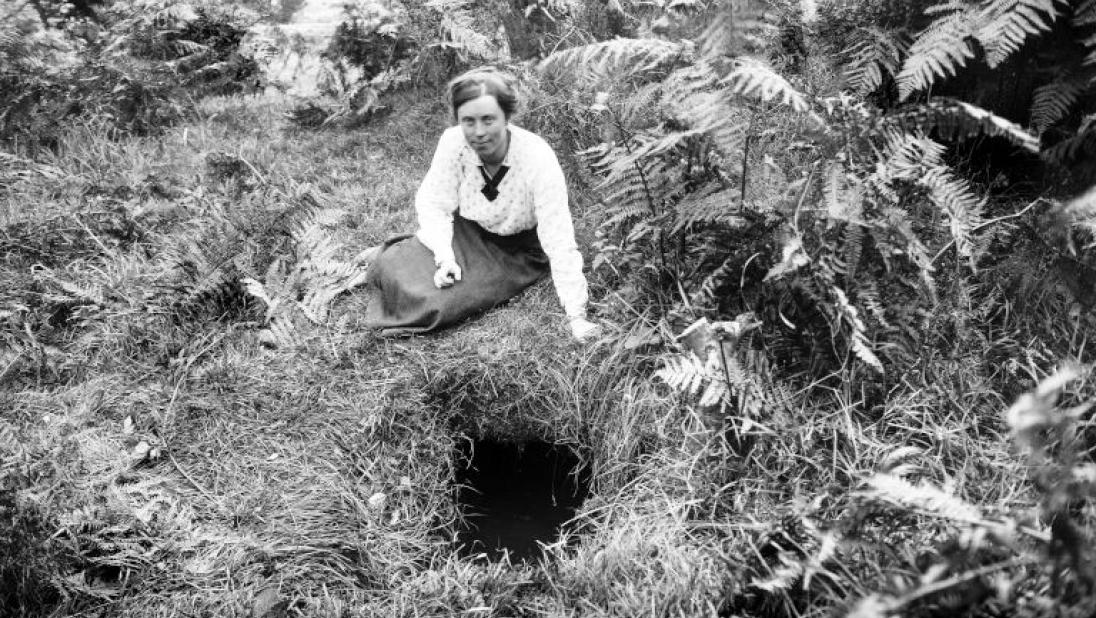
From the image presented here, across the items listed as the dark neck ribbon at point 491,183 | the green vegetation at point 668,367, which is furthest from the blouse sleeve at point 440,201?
the green vegetation at point 668,367

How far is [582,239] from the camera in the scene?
14.3 ft

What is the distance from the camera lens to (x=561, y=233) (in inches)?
152

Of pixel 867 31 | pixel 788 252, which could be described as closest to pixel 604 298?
pixel 788 252

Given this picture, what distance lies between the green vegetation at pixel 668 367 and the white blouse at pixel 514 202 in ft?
0.81

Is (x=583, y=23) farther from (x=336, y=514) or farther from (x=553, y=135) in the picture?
(x=336, y=514)

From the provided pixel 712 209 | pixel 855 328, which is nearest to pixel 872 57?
pixel 712 209

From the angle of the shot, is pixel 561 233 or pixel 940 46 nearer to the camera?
pixel 940 46

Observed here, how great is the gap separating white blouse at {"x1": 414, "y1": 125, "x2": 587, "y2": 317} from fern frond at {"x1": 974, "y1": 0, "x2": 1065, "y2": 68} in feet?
6.51

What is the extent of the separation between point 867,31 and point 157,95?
5333mm

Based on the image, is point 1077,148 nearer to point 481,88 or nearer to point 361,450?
point 481,88

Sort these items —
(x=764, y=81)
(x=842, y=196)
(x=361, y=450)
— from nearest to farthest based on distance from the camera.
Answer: (x=764, y=81) < (x=842, y=196) < (x=361, y=450)

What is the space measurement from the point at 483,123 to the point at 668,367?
1.50m

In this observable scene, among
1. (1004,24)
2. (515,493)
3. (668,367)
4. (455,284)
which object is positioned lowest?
(515,493)

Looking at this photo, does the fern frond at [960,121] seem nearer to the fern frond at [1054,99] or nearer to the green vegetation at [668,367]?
the green vegetation at [668,367]
